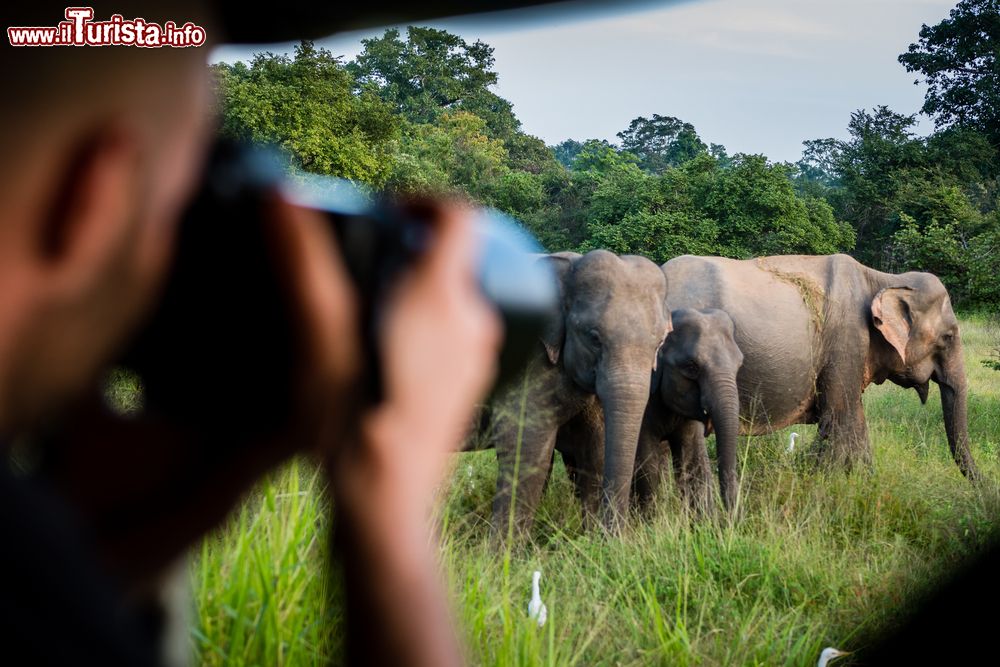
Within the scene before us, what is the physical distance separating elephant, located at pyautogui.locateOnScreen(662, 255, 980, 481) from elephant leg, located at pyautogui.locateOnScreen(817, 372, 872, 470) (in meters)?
0.01

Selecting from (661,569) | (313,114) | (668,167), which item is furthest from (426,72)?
(661,569)

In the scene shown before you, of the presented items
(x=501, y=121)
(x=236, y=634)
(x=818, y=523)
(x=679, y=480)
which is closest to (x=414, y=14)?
(x=236, y=634)

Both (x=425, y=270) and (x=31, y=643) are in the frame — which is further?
(x=425, y=270)

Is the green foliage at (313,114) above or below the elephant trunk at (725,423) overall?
above

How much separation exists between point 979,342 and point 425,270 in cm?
1624

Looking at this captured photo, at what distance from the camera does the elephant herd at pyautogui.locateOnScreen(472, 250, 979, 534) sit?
536 cm

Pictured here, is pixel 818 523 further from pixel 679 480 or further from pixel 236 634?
pixel 236 634

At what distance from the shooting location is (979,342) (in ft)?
49.2

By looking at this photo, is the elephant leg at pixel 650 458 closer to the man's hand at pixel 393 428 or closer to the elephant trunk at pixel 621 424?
the elephant trunk at pixel 621 424

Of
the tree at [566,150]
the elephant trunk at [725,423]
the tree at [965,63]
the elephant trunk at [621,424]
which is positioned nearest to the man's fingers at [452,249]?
the elephant trunk at [621,424]

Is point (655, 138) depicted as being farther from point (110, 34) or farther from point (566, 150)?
point (110, 34)

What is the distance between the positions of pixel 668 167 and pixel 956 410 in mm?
16410

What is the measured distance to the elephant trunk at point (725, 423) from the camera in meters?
5.82

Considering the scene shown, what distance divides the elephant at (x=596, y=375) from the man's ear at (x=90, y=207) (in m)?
4.54
